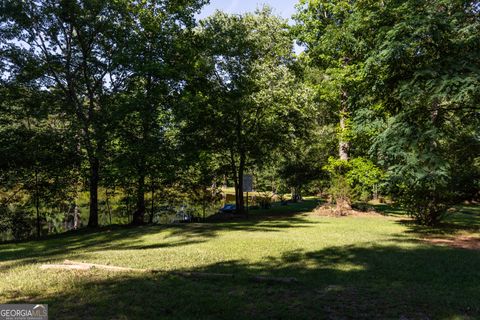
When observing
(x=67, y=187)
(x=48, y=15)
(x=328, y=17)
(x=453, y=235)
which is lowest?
(x=453, y=235)

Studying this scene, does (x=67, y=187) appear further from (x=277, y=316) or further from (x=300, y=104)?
(x=277, y=316)

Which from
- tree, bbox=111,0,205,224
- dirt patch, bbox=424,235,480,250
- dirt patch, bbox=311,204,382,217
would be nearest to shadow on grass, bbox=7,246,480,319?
dirt patch, bbox=424,235,480,250

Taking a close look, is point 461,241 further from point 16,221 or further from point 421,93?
point 16,221

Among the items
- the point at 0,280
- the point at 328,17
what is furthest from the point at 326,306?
the point at 328,17

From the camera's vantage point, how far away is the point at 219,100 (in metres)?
25.2

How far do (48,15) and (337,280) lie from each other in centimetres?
2107

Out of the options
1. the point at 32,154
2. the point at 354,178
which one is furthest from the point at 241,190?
the point at 32,154

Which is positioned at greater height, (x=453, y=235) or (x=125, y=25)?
(x=125, y=25)

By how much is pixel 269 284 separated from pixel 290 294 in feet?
2.45

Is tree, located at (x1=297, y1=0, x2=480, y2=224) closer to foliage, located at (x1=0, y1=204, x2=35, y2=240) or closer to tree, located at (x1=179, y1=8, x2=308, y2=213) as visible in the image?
tree, located at (x1=179, y1=8, x2=308, y2=213)

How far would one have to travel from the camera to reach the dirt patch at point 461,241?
40.7ft

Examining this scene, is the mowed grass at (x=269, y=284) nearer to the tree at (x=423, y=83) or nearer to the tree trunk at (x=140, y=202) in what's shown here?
the tree at (x=423, y=83)

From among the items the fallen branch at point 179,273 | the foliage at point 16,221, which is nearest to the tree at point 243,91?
the foliage at point 16,221

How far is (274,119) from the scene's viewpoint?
25625 mm
